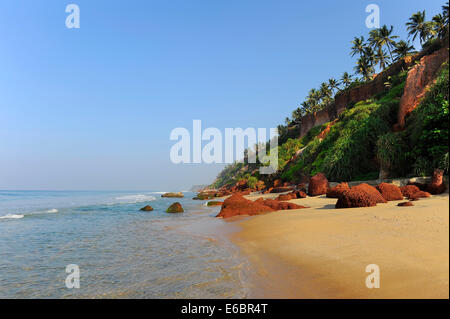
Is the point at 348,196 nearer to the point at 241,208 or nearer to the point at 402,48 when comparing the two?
the point at 241,208

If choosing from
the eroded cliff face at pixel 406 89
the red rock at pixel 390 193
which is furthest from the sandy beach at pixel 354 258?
the red rock at pixel 390 193

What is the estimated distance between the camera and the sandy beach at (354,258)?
6.25ft

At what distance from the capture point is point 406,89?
63.1 ft

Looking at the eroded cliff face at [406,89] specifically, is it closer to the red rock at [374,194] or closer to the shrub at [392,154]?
the shrub at [392,154]

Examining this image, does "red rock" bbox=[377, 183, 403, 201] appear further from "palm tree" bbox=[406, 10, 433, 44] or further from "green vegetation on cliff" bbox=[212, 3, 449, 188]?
"palm tree" bbox=[406, 10, 433, 44]

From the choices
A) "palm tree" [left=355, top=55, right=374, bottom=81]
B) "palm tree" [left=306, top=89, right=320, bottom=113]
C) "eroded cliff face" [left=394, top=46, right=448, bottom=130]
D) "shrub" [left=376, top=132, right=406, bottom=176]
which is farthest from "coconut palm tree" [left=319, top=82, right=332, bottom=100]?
"shrub" [left=376, top=132, right=406, bottom=176]

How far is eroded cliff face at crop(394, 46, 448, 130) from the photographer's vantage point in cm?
1845

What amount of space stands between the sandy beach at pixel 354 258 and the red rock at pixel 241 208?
21.7ft

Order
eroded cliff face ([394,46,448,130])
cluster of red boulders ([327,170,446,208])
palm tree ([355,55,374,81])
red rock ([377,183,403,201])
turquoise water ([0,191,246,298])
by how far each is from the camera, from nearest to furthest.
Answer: turquoise water ([0,191,246,298]) < cluster of red boulders ([327,170,446,208]) < red rock ([377,183,403,201]) < eroded cliff face ([394,46,448,130]) < palm tree ([355,55,374,81])

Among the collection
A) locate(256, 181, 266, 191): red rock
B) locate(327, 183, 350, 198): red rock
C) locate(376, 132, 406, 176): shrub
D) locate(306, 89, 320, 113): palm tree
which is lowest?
locate(256, 181, 266, 191): red rock

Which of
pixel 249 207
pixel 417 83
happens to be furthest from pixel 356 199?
pixel 417 83
